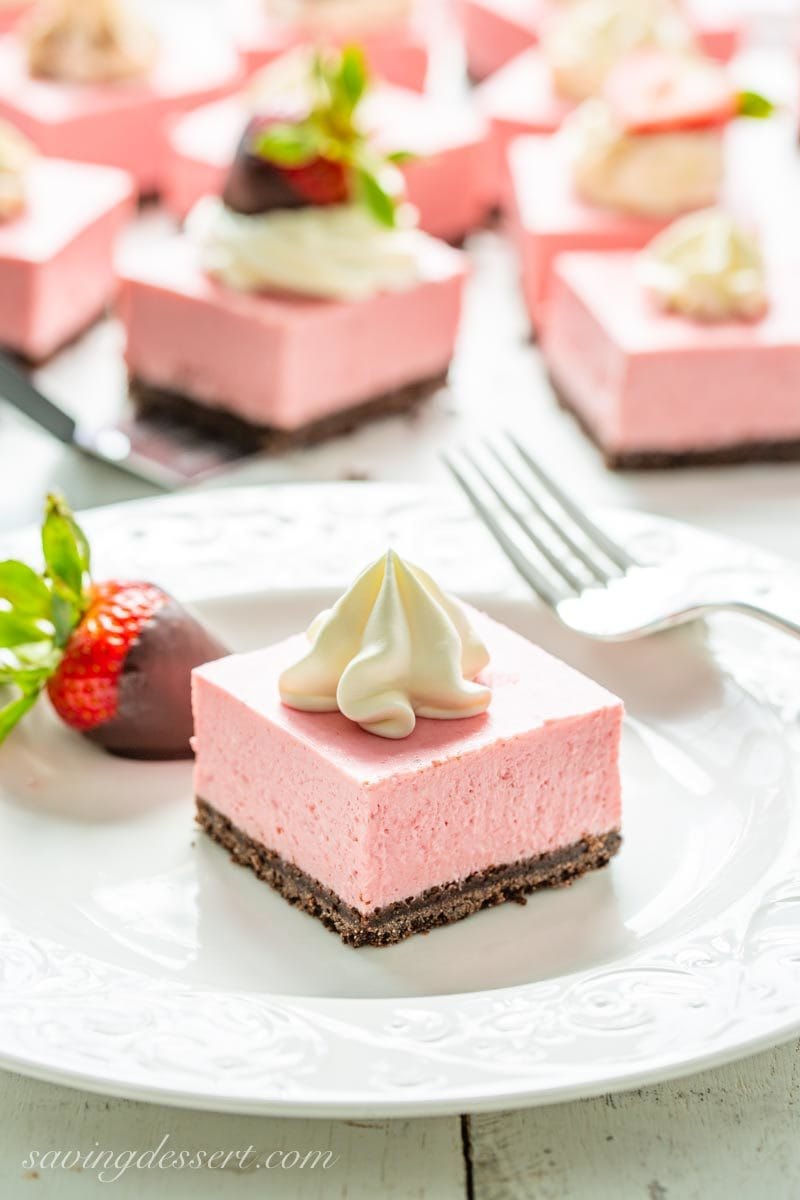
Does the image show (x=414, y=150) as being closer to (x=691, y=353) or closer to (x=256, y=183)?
(x=256, y=183)

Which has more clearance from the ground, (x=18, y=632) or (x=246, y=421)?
(x=18, y=632)

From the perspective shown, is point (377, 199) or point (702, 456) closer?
point (377, 199)

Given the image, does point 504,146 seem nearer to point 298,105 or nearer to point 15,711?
point 298,105

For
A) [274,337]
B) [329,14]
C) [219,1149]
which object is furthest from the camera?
[329,14]

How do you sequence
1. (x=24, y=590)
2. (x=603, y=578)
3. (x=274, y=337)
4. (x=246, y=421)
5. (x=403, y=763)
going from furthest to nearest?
(x=246, y=421)
(x=274, y=337)
(x=603, y=578)
(x=24, y=590)
(x=403, y=763)

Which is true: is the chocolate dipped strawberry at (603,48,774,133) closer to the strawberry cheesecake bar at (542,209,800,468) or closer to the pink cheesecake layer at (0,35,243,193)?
the strawberry cheesecake bar at (542,209,800,468)

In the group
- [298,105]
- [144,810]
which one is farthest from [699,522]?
[144,810]

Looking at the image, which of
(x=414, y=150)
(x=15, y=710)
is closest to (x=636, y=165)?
(x=414, y=150)
